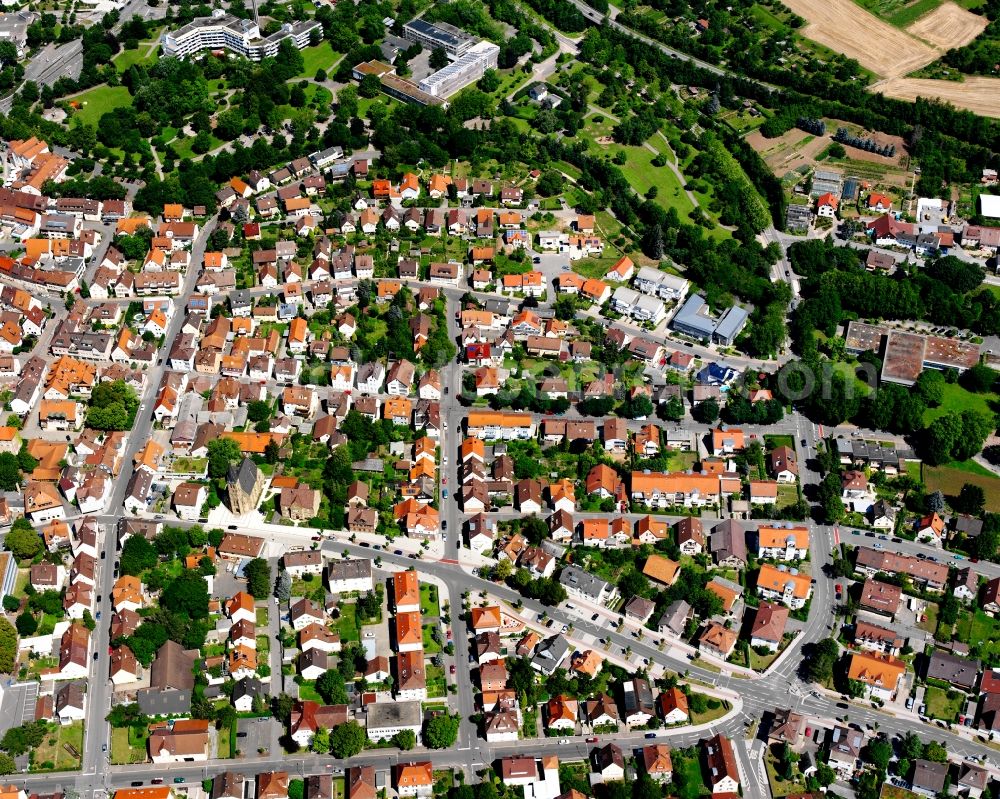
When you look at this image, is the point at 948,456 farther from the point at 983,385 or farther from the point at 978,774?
the point at 978,774

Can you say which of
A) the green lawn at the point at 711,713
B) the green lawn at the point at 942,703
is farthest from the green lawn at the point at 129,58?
the green lawn at the point at 942,703

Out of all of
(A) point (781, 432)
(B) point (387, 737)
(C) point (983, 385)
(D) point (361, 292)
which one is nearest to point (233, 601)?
(B) point (387, 737)

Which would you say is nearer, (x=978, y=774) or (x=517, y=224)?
(x=978, y=774)

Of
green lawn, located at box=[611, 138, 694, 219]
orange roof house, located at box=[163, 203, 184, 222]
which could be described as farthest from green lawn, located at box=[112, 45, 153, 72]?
green lawn, located at box=[611, 138, 694, 219]

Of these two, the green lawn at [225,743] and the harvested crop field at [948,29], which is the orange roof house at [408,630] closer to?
the green lawn at [225,743]

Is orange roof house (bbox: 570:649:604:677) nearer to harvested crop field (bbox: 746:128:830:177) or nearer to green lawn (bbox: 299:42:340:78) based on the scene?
harvested crop field (bbox: 746:128:830:177)

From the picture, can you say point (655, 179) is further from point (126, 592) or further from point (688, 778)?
point (126, 592)
